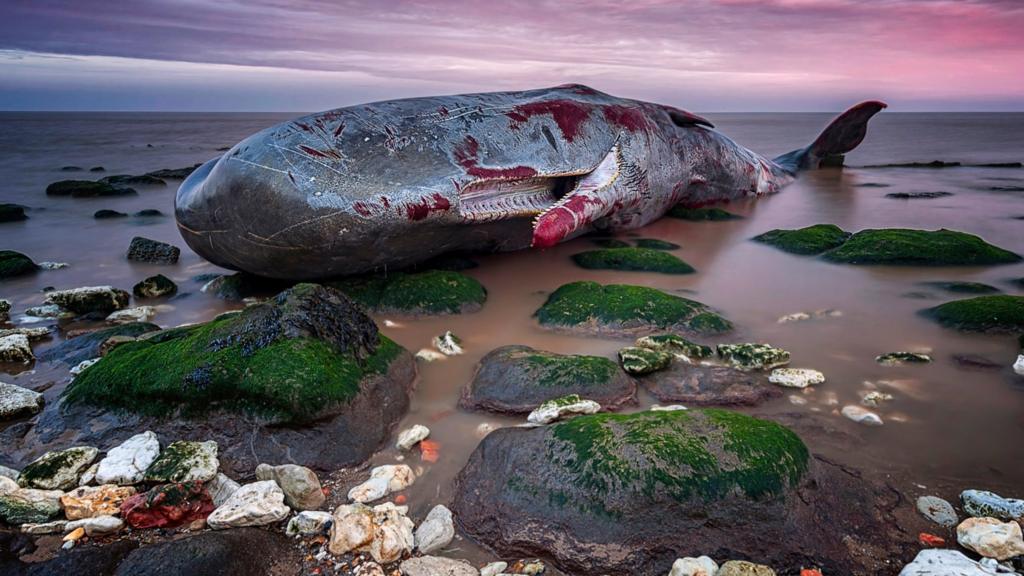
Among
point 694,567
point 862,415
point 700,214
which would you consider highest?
point 700,214

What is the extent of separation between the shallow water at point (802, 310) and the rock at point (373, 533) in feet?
0.69

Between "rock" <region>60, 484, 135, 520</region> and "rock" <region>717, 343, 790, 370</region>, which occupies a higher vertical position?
"rock" <region>717, 343, 790, 370</region>

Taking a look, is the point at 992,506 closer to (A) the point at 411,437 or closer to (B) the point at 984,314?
(B) the point at 984,314

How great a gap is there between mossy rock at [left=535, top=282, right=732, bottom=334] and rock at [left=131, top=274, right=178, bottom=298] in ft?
12.1

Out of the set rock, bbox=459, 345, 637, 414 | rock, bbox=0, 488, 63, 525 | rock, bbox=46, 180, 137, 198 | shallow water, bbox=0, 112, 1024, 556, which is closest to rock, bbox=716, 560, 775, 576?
shallow water, bbox=0, 112, 1024, 556

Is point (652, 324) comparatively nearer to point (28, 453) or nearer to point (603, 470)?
point (603, 470)

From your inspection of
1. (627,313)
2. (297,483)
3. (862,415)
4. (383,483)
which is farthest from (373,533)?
(627,313)

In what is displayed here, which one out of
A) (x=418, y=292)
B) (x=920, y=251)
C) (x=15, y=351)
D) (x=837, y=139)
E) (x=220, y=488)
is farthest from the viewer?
(x=837, y=139)

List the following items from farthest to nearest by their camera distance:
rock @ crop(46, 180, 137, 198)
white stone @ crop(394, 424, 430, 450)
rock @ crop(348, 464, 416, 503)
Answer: rock @ crop(46, 180, 137, 198), white stone @ crop(394, 424, 430, 450), rock @ crop(348, 464, 416, 503)

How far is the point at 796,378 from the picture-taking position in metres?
4.16

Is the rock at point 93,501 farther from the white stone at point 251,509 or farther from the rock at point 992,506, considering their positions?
the rock at point 992,506

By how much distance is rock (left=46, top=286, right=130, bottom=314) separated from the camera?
18.9ft

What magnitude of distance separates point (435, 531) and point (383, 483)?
0.48 metres

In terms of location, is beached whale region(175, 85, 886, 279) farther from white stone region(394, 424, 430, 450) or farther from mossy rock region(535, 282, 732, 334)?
white stone region(394, 424, 430, 450)
